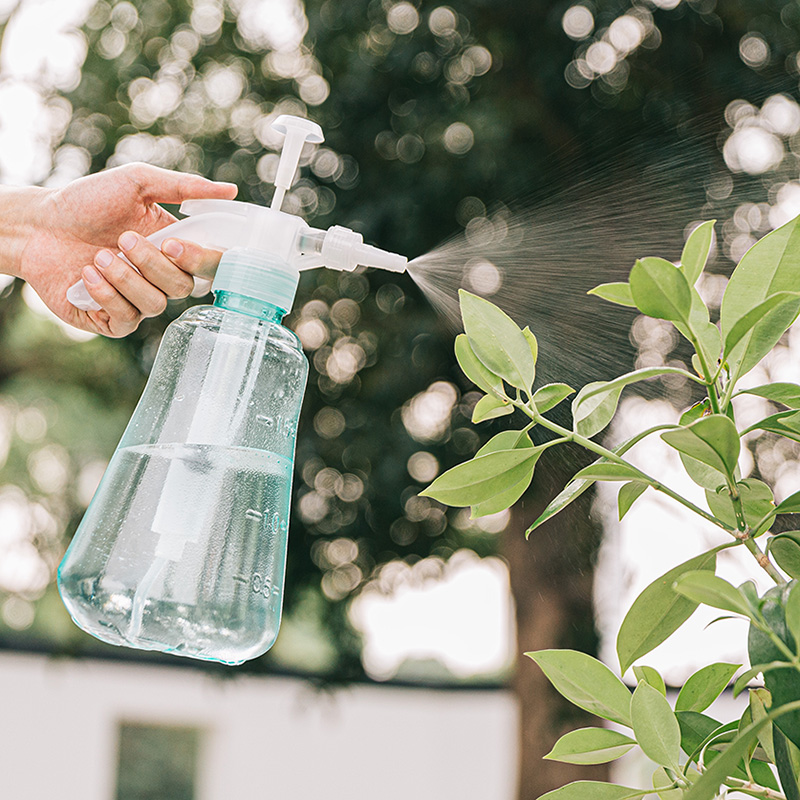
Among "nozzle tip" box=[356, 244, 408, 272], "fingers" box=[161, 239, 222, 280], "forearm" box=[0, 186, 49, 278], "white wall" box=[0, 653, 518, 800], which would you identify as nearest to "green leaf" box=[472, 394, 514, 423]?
"nozzle tip" box=[356, 244, 408, 272]

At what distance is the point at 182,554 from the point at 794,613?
453mm

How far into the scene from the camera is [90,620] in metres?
0.70

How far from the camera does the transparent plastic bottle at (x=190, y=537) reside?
26.5 inches

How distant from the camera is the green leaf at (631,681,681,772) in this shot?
41cm

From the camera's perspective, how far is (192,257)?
2.71ft

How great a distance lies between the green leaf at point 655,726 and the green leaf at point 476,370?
170mm

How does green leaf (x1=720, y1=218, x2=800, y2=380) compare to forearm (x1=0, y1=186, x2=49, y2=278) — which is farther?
forearm (x1=0, y1=186, x2=49, y2=278)

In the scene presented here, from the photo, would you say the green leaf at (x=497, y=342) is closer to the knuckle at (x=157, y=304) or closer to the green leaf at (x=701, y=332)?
the green leaf at (x=701, y=332)

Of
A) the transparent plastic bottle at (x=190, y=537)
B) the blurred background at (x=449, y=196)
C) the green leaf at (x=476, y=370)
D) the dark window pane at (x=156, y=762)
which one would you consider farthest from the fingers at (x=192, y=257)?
the dark window pane at (x=156, y=762)

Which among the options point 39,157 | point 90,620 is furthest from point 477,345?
point 39,157

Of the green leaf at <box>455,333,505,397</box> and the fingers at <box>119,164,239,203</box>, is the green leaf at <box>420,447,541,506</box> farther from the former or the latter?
the fingers at <box>119,164,239,203</box>

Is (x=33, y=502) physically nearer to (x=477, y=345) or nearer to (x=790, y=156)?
(x=790, y=156)

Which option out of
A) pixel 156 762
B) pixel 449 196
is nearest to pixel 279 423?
pixel 449 196

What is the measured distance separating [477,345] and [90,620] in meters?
0.41
